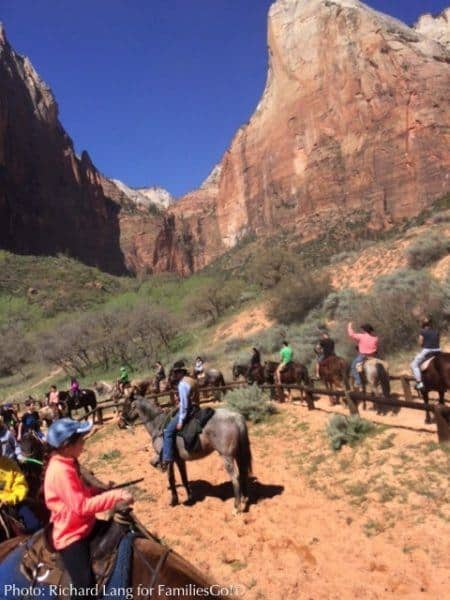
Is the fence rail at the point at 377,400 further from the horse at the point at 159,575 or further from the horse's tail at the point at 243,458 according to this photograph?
the horse at the point at 159,575

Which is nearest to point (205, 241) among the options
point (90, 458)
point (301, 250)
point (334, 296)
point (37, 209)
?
point (37, 209)

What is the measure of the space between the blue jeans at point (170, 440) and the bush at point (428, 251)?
24716mm

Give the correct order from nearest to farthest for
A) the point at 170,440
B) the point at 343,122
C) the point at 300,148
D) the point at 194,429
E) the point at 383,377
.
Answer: the point at 194,429
the point at 170,440
the point at 383,377
the point at 343,122
the point at 300,148

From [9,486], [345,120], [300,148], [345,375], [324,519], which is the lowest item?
[324,519]

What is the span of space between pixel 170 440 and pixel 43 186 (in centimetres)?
10771

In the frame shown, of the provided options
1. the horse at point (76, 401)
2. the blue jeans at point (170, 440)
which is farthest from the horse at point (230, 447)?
the horse at point (76, 401)

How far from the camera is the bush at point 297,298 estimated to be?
3425 centimetres

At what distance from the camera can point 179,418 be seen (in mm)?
8438

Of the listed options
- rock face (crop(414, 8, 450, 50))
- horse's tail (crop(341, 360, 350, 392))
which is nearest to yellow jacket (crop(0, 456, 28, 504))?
horse's tail (crop(341, 360, 350, 392))

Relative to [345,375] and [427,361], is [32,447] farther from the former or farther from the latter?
[345,375]

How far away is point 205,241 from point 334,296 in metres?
94.6

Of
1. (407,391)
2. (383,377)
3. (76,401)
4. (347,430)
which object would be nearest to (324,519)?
(347,430)

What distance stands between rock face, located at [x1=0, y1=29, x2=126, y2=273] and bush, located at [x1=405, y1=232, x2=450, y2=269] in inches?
3046

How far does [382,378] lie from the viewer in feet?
37.5
